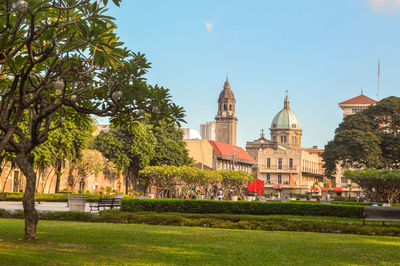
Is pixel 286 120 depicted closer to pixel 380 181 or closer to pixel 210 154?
pixel 210 154

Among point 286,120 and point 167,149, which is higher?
point 286,120

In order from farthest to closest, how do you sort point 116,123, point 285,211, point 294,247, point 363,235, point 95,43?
point 285,211 < point 363,235 < point 116,123 < point 294,247 < point 95,43

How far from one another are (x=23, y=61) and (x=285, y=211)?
1961cm

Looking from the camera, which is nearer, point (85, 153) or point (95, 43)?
point (95, 43)

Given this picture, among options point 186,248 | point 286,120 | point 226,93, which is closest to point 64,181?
point 186,248

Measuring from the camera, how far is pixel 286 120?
189875 mm

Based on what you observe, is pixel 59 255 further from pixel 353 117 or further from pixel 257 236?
pixel 353 117

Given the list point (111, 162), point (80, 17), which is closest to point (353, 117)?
point (111, 162)

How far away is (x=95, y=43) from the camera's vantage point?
10844mm

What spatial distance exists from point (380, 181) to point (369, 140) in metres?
10.3

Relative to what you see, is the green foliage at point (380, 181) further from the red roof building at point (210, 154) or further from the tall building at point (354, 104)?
the tall building at point (354, 104)

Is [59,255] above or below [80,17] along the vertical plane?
below

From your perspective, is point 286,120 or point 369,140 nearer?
point 369,140

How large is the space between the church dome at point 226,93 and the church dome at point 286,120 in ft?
57.7
